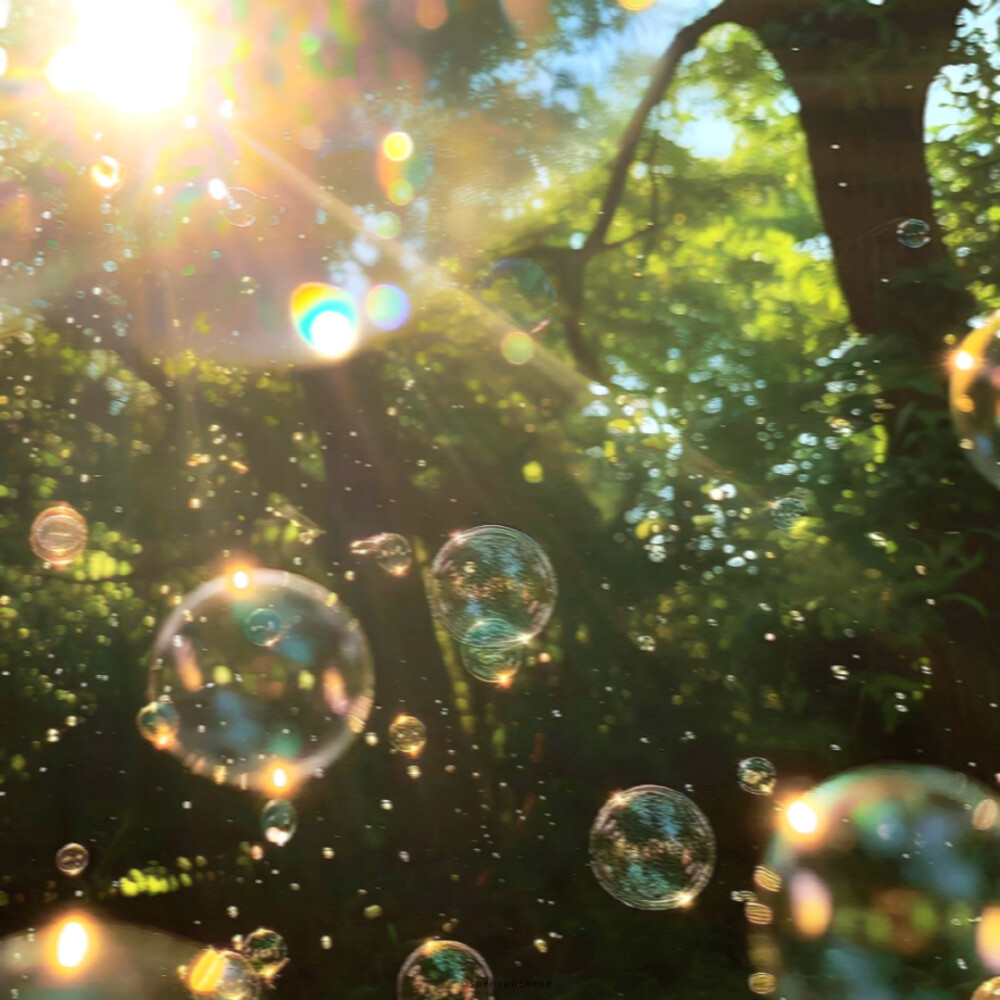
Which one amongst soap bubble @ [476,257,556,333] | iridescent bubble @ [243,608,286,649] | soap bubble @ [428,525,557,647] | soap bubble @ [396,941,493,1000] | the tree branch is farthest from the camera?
the tree branch

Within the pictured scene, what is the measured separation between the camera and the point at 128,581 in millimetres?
5766

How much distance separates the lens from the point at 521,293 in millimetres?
4805

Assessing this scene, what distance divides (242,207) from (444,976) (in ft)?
12.8

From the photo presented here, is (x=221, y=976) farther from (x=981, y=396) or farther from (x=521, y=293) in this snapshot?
(x=981, y=396)

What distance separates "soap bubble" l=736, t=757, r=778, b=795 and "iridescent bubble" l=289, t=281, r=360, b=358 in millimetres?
2986

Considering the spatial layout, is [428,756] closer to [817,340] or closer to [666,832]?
[666,832]

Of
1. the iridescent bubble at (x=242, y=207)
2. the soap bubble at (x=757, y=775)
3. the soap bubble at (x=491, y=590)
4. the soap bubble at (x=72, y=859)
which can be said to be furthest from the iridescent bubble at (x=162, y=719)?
the iridescent bubble at (x=242, y=207)

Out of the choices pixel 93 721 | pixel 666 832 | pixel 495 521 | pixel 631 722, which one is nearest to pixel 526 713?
pixel 631 722

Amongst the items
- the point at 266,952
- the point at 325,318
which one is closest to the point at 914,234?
the point at 325,318

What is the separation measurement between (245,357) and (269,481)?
707 millimetres

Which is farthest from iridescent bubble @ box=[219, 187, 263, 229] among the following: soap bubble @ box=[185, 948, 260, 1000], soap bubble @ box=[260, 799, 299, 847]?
soap bubble @ box=[185, 948, 260, 1000]

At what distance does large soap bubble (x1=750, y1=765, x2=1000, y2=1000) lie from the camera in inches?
136

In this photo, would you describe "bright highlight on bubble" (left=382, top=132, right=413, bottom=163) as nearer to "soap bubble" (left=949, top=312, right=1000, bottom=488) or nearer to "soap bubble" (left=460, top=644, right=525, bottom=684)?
"soap bubble" (left=460, top=644, right=525, bottom=684)

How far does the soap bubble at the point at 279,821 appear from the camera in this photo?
4.97 m
